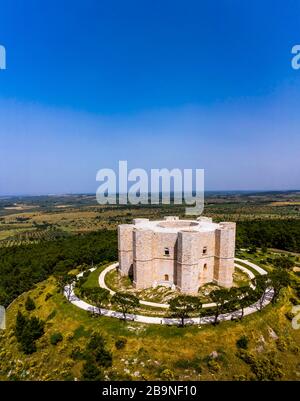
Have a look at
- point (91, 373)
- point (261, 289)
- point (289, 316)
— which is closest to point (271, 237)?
point (289, 316)

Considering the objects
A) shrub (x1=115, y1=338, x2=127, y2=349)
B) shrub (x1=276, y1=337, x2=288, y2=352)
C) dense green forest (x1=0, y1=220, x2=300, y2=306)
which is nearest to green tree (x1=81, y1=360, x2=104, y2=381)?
shrub (x1=115, y1=338, x2=127, y2=349)

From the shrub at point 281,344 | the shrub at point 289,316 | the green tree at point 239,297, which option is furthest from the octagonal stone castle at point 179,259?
the shrub at point 281,344

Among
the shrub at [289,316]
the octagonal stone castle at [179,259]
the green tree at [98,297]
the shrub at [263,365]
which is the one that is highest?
the octagonal stone castle at [179,259]

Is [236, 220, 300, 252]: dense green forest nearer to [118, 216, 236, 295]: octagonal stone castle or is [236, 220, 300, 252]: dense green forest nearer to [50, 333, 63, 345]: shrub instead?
[118, 216, 236, 295]: octagonal stone castle

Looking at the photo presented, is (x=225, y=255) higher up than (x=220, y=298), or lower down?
higher up

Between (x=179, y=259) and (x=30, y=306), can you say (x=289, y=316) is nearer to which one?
(x=179, y=259)

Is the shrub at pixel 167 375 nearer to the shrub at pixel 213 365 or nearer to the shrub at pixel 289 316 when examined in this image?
the shrub at pixel 213 365

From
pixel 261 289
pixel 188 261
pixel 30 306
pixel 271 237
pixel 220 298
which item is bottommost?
pixel 30 306
